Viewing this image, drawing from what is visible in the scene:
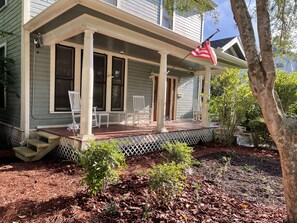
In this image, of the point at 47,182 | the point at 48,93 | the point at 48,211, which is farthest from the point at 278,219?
the point at 48,93

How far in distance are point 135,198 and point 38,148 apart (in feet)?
10.1

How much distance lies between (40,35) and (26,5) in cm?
74

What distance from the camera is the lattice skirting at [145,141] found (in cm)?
470

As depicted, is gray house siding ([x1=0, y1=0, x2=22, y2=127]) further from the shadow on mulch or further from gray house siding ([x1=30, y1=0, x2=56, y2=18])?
the shadow on mulch

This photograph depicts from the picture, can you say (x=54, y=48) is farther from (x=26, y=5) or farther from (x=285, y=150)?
(x=285, y=150)

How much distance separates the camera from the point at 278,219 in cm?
239

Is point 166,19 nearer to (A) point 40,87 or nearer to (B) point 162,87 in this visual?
(B) point 162,87

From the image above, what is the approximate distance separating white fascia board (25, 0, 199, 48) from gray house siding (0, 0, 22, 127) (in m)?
0.81

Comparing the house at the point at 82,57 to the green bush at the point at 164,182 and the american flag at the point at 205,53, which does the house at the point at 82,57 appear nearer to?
the american flag at the point at 205,53

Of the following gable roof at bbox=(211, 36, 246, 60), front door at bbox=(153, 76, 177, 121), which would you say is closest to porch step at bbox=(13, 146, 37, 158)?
front door at bbox=(153, 76, 177, 121)

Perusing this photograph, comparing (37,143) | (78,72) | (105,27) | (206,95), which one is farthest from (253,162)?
(78,72)

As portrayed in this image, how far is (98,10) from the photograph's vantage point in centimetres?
407

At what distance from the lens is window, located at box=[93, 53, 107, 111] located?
6824mm

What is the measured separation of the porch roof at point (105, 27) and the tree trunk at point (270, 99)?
9.15ft
